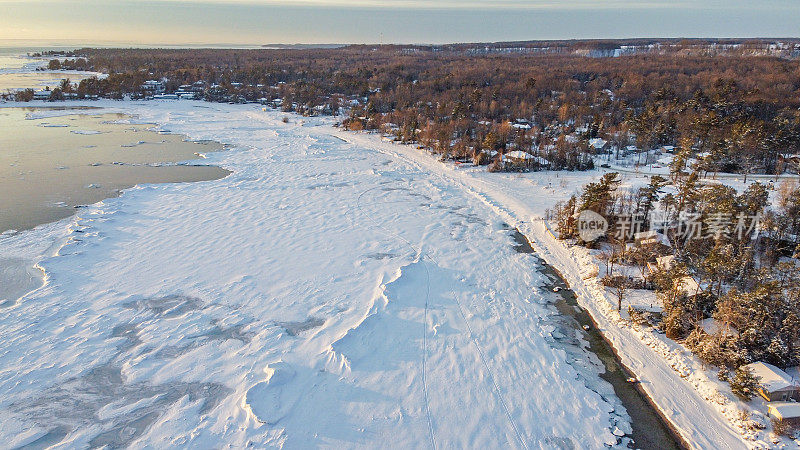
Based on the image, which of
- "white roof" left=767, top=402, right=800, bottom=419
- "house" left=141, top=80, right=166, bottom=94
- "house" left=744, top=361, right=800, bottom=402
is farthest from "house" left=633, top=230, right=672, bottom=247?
"house" left=141, top=80, right=166, bottom=94

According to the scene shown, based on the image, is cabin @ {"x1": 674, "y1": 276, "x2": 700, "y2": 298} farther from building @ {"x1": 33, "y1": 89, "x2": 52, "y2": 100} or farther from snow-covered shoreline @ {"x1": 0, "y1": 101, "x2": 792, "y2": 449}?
building @ {"x1": 33, "y1": 89, "x2": 52, "y2": 100}

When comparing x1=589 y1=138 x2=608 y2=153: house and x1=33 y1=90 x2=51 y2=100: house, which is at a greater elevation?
x1=33 y1=90 x2=51 y2=100: house

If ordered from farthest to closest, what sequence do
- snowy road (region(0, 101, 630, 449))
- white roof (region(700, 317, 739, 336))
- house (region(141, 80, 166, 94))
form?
1. house (region(141, 80, 166, 94))
2. white roof (region(700, 317, 739, 336))
3. snowy road (region(0, 101, 630, 449))

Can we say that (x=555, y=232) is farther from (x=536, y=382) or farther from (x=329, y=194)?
(x=329, y=194)

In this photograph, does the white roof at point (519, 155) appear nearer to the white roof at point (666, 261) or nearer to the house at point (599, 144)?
the house at point (599, 144)

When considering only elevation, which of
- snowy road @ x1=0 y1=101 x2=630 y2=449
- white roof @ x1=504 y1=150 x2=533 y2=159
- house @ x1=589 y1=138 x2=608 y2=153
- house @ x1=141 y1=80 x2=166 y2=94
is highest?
house @ x1=141 y1=80 x2=166 y2=94

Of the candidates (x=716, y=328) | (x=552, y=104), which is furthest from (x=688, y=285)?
(x=552, y=104)

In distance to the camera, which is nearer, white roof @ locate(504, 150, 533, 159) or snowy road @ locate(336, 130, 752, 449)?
snowy road @ locate(336, 130, 752, 449)
